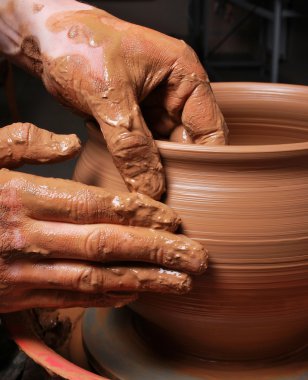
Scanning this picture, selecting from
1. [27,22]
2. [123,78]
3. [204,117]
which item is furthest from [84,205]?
[27,22]

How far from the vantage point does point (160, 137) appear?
4.47ft

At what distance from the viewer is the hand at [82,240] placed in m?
0.94

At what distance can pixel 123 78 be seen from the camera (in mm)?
1053

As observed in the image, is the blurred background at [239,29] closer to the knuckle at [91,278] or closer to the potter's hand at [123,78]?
the potter's hand at [123,78]

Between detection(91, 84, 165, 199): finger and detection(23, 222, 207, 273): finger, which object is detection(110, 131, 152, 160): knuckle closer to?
detection(91, 84, 165, 199): finger

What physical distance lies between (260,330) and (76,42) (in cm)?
66

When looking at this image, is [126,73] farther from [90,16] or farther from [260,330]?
[260,330]

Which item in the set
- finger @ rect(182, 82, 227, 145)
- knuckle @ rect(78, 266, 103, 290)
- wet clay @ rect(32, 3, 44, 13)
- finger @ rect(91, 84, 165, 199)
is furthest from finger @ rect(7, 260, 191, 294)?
wet clay @ rect(32, 3, 44, 13)

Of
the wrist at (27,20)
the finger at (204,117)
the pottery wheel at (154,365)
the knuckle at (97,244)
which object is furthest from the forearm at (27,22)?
the pottery wheel at (154,365)

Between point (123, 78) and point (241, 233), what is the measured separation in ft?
1.19

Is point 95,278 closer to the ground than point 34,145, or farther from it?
closer to the ground

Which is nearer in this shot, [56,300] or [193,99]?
[56,300]

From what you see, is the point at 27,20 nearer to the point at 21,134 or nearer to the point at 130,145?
the point at 21,134

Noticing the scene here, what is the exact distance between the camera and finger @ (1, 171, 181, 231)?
95 centimetres
